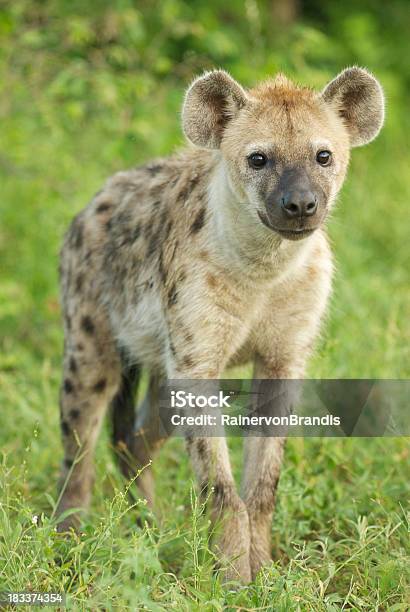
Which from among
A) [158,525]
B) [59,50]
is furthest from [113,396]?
[59,50]

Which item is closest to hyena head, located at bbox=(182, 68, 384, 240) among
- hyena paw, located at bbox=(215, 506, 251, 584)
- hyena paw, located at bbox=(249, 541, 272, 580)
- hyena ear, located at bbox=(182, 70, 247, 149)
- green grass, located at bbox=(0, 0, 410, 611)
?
hyena ear, located at bbox=(182, 70, 247, 149)

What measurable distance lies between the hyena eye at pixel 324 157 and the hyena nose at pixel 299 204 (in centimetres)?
22

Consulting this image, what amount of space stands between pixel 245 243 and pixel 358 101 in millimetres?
621

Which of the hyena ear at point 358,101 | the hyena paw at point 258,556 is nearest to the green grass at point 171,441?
the hyena paw at point 258,556

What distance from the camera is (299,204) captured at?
3.12 meters

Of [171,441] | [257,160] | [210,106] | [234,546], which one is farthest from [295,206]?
[171,441]

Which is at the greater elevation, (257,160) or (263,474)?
(257,160)

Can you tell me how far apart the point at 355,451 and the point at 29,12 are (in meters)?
3.33

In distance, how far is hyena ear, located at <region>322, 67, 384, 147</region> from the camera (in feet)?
11.5

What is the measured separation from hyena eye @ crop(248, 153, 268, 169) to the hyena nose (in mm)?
210

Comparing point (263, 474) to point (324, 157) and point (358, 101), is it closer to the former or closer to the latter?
point (324, 157)

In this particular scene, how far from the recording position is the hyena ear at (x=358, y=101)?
3500 millimetres

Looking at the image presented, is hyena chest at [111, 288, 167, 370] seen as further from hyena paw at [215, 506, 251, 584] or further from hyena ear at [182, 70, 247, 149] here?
hyena paw at [215, 506, 251, 584]

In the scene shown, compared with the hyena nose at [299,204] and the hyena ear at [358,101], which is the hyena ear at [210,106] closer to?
the hyena ear at [358,101]
